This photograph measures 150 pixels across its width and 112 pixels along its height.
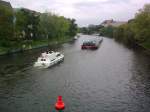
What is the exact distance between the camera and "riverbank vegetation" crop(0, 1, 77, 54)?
78.5 m

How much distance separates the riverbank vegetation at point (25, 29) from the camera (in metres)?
78.5

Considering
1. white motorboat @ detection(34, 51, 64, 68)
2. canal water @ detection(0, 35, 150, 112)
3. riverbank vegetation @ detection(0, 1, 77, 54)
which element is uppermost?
riverbank vegetation @ detection(0, 1, 77, 54)

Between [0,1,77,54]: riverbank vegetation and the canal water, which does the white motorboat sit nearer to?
the canal water

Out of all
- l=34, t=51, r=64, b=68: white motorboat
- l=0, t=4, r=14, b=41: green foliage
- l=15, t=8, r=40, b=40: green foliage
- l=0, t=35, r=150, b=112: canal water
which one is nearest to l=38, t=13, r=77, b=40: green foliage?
l=15, t=8, r=40, b=40: green foliage

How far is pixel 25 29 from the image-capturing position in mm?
101312

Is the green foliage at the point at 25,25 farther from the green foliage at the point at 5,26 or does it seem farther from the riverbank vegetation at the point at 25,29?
the green foliage at the point at 5,26

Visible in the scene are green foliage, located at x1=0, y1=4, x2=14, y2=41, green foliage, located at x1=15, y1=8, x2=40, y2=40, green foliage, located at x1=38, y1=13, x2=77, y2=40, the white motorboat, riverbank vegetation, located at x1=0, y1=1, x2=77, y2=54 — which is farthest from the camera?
green foliage, located at x1=38, y1=13, x2=77, y2=40

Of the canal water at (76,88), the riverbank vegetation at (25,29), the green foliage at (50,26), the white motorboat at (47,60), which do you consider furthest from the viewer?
the green foliage at (50,26)

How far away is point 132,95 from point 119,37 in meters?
139

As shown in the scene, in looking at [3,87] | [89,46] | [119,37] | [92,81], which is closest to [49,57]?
[92,81]

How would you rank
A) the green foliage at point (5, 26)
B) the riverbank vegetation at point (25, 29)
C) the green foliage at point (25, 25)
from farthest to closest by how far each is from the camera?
the green foliage at point (25, 25) → the riverbank vegetation at point (25, 29) → the green foliage at point (5, 26)

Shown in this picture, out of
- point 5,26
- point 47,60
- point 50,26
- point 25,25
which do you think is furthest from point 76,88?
point 50,26

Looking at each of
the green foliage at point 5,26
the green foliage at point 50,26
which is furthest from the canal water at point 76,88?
the green foliage at point 50,26

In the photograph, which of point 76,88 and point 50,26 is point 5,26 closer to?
point 50,26
